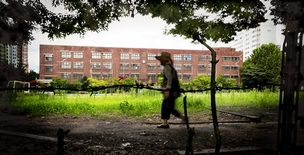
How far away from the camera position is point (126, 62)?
1396 centimetres

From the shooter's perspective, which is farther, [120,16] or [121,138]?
[120,16]

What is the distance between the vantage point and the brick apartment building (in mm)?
12336

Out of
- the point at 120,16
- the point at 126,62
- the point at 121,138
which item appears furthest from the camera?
the point at 126,62

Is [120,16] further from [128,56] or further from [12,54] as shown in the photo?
[128,56]

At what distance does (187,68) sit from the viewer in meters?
12.3

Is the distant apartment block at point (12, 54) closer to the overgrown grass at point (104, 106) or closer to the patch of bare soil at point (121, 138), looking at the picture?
the overgrown grass at point (104, 106)

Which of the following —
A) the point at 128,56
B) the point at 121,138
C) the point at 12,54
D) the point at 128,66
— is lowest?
the point at 121,138

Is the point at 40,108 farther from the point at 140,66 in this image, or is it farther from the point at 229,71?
the point at 229,71

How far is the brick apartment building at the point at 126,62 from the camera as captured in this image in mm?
12336

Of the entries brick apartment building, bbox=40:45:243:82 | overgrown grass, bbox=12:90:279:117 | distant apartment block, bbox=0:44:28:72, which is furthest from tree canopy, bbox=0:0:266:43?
brick apartment building, bbox=40:45:243:82

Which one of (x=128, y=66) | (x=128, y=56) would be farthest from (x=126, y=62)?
(x=128, y=56)

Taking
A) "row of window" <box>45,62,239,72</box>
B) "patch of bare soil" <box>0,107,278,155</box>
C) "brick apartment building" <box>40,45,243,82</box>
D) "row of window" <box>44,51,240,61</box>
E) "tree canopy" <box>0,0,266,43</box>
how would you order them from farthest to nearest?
"row of window" <box>44,51,240,61</box> → "brick apartment building" <box>40,45,243,82</box> → "row of window" <box>45,62,239,72</box> → "tree canopy" <box>0,0,266,43</box> → "patch of bare soil" <box>0,107,278,155</box>

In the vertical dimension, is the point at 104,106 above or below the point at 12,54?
below

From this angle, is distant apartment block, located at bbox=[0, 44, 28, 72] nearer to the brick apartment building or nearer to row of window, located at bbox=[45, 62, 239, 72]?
the brick apartment building
